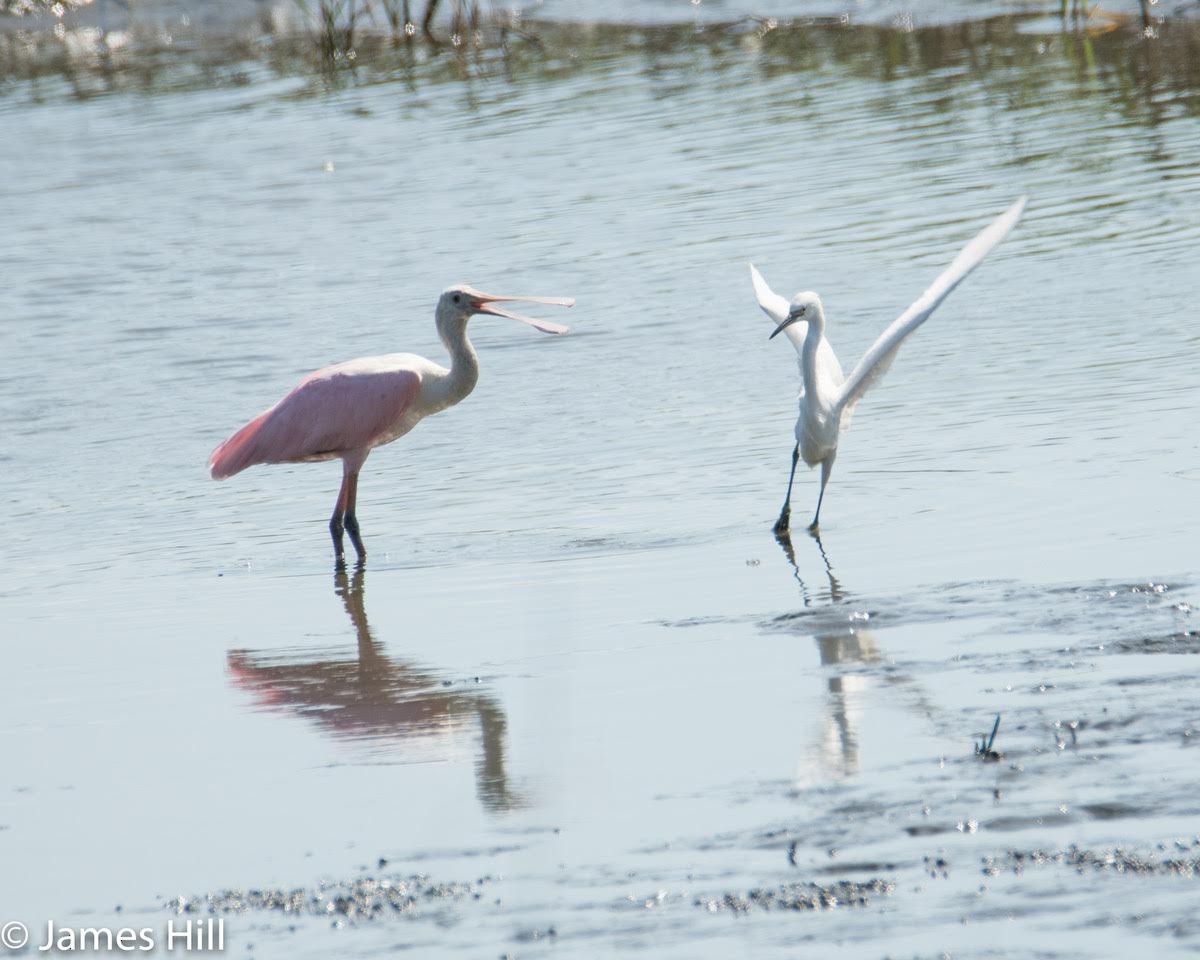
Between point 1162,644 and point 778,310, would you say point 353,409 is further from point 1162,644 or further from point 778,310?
point 1162,644

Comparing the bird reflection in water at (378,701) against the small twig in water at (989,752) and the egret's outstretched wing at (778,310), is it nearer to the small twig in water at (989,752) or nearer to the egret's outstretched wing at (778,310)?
the small twig in water at (989,752)

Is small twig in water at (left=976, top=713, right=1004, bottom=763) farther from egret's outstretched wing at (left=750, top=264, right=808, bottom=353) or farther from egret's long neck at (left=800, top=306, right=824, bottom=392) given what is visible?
egret's outstretched wing at (left=750, top=264, right=808, bottom=353)

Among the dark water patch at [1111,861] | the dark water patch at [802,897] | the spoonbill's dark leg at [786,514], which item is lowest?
the spoonbill's dark leg at [786,514]

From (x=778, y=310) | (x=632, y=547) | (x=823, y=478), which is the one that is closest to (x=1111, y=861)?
(x=632, y=547)

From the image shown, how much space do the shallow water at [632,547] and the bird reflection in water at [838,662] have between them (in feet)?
0.07

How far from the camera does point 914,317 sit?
7.52 meters

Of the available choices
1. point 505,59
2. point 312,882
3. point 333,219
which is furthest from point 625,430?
point 505,59

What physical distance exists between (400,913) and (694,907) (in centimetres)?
56

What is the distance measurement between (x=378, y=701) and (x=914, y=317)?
2736 millimetres

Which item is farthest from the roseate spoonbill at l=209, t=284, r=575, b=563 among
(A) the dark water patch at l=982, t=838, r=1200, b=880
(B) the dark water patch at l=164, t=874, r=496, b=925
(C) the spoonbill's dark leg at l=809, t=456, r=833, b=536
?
(A) the dark water patch at l=982, t=838, r=1200, b=880

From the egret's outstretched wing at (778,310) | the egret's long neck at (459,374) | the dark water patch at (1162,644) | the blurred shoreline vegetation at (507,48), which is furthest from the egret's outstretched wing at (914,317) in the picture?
the blurred shoreline vegetation at (507,48)

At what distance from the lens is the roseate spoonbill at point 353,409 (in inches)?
336

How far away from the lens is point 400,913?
13.2 ft

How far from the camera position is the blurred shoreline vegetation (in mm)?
18734
